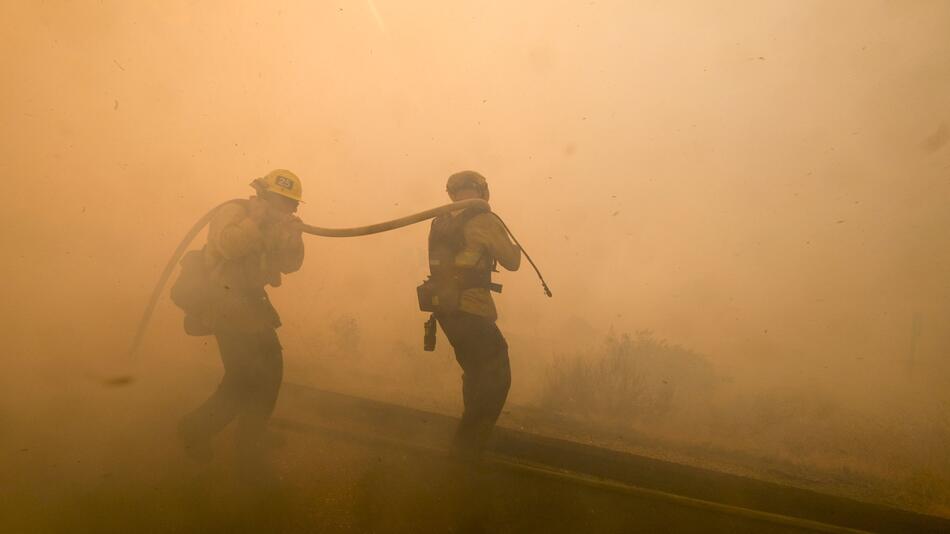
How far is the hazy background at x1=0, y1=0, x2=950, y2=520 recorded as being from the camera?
267 inches

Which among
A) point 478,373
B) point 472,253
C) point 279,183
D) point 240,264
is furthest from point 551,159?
point 240,264

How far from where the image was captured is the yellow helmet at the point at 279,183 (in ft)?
9.96

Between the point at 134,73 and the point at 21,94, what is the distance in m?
1.44

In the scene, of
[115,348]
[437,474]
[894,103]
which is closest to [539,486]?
[437,474]

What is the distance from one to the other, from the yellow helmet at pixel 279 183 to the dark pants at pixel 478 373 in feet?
4.07

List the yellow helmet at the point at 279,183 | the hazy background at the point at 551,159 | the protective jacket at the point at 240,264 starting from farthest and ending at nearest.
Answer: the hazy background at the point at 551,159, the yellow helmet at the point at 279,183, the protective jacket at the point at 240,264

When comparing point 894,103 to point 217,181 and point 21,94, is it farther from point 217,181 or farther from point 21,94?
point 21,94

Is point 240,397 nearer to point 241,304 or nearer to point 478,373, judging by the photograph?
point 241,304

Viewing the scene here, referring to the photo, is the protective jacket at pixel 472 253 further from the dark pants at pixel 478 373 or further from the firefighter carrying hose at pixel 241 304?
the firefighter carrying hose at pixel 241 304

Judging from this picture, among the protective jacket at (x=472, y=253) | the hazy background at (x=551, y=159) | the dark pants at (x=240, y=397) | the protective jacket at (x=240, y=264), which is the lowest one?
the dark pants at (x=240, y=397)

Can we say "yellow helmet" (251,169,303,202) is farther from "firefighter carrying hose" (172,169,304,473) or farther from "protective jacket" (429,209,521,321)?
"protective jacket" (429,209,521,321)

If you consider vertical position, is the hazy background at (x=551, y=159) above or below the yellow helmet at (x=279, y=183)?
above

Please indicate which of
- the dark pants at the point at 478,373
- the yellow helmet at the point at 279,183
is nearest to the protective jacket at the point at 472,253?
the dark pants at the point at 478,373

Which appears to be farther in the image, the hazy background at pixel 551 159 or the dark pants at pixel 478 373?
the hazy background at pixel 551 159
